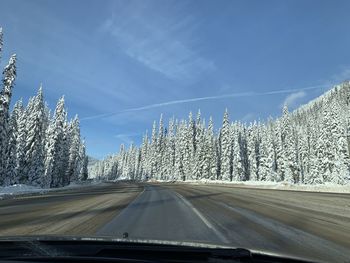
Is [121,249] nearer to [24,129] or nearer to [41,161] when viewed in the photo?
[41,161]

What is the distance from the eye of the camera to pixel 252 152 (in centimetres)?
10156

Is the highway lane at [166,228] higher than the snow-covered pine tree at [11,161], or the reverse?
the snow-covered pine tree at [11,161]

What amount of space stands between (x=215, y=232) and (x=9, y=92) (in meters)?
42.0

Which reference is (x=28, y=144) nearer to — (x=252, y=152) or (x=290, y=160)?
(x=290, y=160)

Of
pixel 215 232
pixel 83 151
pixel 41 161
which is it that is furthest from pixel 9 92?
pixel 83 151

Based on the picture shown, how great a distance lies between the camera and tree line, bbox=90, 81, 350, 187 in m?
70.4

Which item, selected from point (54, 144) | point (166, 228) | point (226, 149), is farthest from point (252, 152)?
point (166, 228)

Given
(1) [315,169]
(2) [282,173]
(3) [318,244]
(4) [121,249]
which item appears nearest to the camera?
(4) [121,249]

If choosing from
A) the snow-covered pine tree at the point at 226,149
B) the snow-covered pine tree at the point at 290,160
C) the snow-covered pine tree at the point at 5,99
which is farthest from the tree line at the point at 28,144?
the snow-covered pine tree at the point at 290,160

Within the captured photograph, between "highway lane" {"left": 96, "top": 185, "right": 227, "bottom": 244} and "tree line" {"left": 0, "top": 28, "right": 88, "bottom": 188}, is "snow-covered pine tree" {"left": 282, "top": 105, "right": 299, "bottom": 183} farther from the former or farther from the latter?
"highway lane" {"left": 96, "top": 185, "right": 227, "bottom": 244}

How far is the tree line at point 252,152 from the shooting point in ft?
231

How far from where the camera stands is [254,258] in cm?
382

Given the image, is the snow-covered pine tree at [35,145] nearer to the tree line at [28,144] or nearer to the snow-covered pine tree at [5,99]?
the tree line at [28,144]

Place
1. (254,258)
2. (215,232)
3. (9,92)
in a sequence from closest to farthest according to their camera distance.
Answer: (254,258), (215,232), (9,92)
